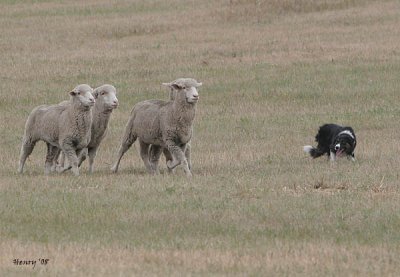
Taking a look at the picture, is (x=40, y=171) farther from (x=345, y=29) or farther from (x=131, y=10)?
(x=131, y=10)

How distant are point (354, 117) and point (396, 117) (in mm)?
940

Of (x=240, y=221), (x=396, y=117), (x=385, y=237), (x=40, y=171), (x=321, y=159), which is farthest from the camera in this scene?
(x=396, y=117)

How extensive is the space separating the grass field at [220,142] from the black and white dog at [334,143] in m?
0.22

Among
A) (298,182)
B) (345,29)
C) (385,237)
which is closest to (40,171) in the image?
(298,182)

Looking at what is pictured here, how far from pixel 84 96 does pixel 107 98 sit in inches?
17.7

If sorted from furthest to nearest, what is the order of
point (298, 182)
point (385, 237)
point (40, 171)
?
point (40, 171)
point (298, 182)
point (385, 237)

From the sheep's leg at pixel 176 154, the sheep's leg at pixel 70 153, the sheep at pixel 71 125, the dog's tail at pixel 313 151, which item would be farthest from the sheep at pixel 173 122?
the dog's tail at pixel 313 151

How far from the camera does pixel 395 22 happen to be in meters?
38.4

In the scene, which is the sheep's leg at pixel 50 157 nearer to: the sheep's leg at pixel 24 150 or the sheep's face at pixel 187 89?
the sheep's leg at pixel 24 150

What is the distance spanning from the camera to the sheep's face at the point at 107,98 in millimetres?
17312

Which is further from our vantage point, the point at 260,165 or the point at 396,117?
the point at 396,117

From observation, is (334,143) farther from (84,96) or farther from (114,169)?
(84,96)

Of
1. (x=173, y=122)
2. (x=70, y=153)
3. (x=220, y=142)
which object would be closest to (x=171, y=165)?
→ (x=173, y=122)

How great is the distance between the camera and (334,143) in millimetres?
18719
